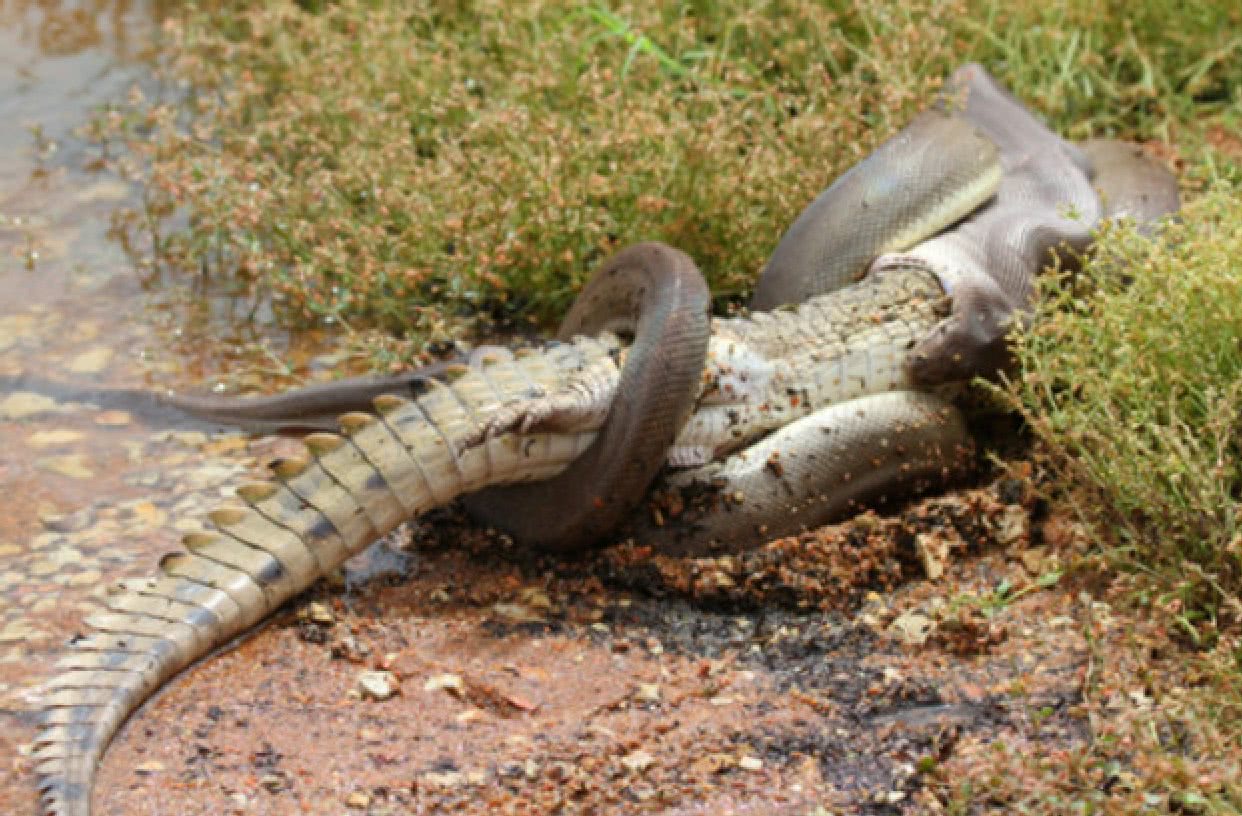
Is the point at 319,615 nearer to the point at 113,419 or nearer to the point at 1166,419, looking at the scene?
the point at 113,419

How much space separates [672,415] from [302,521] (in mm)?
1036

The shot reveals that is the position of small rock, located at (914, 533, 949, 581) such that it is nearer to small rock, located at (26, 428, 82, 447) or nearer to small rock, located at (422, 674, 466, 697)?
small rock, located at (422, 674, 466, 697)

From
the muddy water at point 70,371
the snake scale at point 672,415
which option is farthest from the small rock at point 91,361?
the snake scale at point 672,415

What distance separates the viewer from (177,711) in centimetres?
370

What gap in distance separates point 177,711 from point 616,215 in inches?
99.8

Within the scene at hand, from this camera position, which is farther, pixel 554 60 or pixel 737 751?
pixel 554 60

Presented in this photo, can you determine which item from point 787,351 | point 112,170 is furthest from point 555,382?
point 112,170

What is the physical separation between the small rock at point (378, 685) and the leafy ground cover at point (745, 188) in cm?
143

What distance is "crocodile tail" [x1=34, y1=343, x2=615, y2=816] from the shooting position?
375 centimetres

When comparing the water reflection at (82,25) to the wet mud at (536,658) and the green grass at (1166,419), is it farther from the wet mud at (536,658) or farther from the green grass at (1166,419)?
the green grass at (1166,419)

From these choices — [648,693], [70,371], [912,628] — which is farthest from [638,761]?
[70,371]

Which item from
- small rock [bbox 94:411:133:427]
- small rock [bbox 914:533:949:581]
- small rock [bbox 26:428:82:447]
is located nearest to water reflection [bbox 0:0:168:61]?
small rock [bbox 94:411:133:427]

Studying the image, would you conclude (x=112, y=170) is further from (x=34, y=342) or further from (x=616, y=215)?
(x=616, y=215)

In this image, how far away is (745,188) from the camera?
5.44 m
